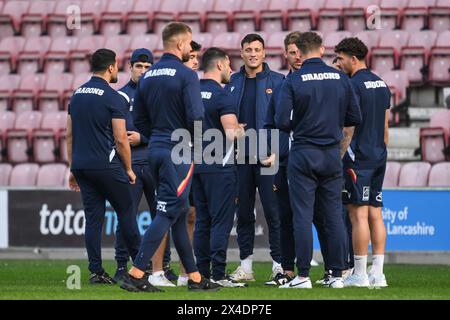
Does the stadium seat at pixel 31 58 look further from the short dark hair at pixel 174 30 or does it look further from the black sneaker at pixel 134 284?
the black sneaker at pixel 134 284

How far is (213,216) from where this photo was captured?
1118cm

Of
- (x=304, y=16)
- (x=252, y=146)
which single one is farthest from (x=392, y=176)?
(x=252, y=146)

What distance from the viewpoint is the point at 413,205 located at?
15.6 metres

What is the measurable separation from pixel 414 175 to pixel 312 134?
6.76 meters

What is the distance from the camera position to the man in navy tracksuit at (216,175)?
1110 centimetres

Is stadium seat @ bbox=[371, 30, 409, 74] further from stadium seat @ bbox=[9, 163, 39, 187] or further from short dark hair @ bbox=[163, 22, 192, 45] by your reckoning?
short dark hair @ bbox=[163, 22, 192, 45]

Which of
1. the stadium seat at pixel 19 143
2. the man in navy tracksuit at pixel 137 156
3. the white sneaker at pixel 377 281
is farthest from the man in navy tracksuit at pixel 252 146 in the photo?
the stadium seat at pixel 19 143

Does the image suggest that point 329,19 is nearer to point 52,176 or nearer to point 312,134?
point 52,176

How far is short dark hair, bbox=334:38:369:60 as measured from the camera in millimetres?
11219

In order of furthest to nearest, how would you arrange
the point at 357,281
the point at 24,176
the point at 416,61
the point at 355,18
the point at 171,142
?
the point at 355,18 < the point at 416,61 < the point at 24,176 < the point at 357,281 < the point at 171,142

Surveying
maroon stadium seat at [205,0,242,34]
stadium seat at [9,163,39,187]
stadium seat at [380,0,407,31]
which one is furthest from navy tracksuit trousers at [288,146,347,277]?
maroon stadium seat at [205,0,242,34]

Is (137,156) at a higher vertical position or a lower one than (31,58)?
lower

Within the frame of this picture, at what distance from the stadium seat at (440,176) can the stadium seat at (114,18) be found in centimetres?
817

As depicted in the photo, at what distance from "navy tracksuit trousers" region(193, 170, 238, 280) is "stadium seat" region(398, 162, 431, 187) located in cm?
613
